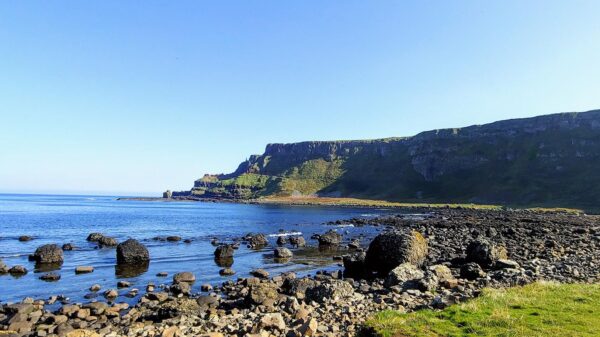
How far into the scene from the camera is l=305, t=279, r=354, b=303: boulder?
2052cm

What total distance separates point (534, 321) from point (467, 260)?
68.1 ft

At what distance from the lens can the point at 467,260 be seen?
32.1 metres

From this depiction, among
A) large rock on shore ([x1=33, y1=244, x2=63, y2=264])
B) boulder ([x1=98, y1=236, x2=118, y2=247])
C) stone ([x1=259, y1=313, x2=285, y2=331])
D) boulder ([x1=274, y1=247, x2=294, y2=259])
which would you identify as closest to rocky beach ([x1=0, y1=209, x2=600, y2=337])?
stone ([x1=259, y1=313, x2=285, y2=331])

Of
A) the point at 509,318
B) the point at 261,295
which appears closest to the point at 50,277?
the point at 261,295

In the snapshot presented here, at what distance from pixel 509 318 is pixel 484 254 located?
764 inches

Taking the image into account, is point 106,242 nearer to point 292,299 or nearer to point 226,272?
point 226,272

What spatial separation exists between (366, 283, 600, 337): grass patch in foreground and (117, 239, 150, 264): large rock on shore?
1233 inches

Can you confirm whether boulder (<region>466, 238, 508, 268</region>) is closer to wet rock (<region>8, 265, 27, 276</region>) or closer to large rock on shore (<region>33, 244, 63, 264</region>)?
wet rock (<region>8, 265, 27, 276</region>)

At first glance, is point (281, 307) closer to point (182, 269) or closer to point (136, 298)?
point (136, 298)

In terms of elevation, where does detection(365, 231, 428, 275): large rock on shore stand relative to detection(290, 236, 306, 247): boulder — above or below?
above

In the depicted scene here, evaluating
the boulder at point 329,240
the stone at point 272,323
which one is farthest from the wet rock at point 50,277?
the boulder at point 329,240

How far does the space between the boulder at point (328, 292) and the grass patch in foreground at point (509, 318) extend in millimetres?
6105

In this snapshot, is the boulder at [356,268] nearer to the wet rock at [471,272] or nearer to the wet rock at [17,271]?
the wet rock at [471,272]

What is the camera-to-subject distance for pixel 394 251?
31250 mm
